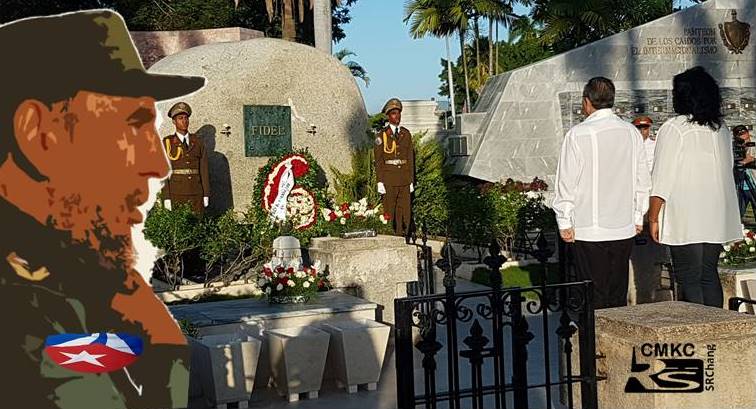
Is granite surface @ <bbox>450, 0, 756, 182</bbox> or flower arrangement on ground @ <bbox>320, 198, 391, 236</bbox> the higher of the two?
granite surface @ <bbox>450, 0, 756, 182</bbox>

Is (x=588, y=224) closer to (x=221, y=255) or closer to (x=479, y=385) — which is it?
(x=479, y=385)

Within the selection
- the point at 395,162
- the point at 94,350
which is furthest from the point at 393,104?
the point at 94,350

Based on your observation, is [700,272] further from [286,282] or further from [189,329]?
[189,329]

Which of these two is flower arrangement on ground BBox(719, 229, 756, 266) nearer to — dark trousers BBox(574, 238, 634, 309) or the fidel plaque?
dark trousers BBox(574, 238, 634, 309)

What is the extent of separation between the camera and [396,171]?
12211mm

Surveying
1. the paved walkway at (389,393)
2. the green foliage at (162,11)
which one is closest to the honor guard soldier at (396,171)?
A: the paved walkway at (389,393)

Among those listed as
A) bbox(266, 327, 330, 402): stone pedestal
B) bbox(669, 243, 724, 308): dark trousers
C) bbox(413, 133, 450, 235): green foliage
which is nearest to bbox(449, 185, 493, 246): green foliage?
bbox(413, 133, 450, 235): green foliage

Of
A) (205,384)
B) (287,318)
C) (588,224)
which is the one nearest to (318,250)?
(287,318)

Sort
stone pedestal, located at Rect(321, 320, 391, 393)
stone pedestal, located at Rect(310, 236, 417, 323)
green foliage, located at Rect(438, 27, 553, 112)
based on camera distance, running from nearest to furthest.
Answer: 1. stone pedestal, located at Rect(321, 320, 391, 393)
2. stone pedestal, located at Rect(310, 236, 417, 323)
3. green foliage, located at Rect(438, 27, 553, 112)

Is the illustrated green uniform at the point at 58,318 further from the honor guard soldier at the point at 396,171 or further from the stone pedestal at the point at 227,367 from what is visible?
the honor guard soldier at the point at 396,171

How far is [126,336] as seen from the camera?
3273 millimetres

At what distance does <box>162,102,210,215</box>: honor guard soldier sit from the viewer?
33.1ft

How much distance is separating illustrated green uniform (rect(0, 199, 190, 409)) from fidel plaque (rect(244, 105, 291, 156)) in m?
8.55

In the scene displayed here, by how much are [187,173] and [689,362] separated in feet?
22.4
